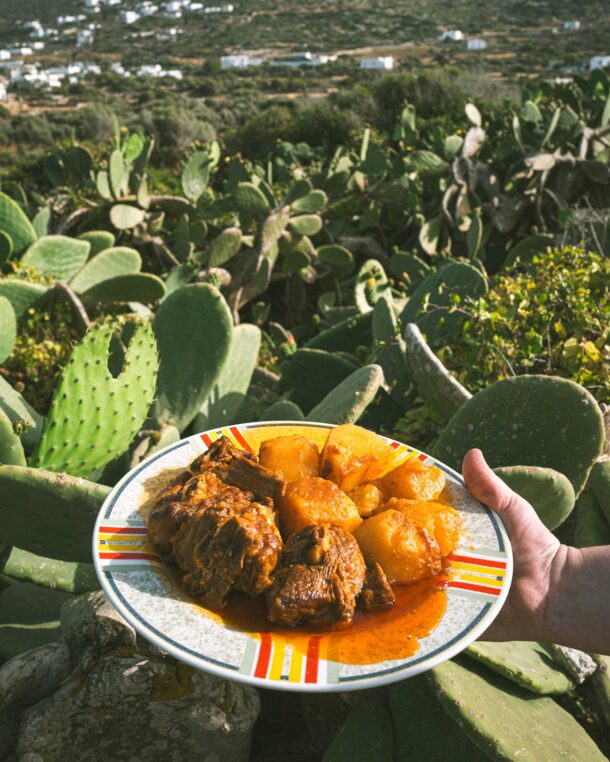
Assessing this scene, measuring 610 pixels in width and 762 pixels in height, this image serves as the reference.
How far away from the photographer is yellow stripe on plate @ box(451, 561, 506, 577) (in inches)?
40.9

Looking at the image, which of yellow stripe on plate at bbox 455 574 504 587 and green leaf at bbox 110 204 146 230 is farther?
green leaf at bbox 110 204 146 230

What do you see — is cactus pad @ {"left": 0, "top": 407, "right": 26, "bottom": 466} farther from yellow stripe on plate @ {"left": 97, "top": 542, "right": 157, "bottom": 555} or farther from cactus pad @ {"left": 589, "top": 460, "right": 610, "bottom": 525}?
cactus pad @ {"left": 589, "top": 460, "right": 610, "bottom": 525}

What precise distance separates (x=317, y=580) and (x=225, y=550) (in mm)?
129

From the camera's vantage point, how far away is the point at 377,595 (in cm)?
100

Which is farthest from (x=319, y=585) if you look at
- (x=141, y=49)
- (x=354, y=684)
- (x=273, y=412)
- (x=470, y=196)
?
(x=141, y=49)

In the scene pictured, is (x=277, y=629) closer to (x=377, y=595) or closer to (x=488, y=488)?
(x=377, y=595)

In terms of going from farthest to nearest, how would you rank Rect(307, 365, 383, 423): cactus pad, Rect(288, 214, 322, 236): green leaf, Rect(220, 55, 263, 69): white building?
1. Rect(220, 55, 263, 69): white building
2. Rect(288, 214, 322, 236): green leaf
3. Rect(307, 365, 383, 423): cactus pad

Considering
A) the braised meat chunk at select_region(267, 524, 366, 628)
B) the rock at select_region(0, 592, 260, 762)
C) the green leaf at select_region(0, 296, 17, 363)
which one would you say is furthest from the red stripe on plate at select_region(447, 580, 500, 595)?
the green leaf at select_region(0, 296, 17, 363)

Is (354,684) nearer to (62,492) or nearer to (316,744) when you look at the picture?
(62,492)

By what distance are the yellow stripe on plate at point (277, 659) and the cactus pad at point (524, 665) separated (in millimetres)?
604

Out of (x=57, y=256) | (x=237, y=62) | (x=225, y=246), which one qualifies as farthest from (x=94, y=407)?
(x=237, y=62)

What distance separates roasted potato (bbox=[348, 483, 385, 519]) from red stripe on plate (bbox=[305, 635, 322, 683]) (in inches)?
9.5

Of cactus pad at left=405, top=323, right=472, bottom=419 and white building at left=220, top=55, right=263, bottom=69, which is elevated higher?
cactus pad at left=405, top=323, right=472, bottom=419

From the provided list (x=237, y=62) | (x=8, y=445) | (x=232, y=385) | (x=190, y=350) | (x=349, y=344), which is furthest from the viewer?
(x=237, y=62)
